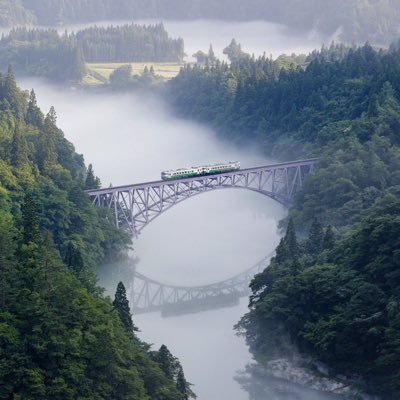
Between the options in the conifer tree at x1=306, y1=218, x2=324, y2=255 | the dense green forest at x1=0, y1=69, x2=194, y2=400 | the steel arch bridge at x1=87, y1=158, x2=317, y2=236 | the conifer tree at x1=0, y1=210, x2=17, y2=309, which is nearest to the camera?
the dense green forest at x1=0, y1=69, x2=194, y2=400

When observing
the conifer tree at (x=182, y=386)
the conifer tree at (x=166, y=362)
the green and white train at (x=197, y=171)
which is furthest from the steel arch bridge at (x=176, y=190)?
the conifer tree at (x=182, y=386)

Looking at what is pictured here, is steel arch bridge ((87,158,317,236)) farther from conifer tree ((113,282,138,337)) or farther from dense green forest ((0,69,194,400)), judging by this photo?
conifer tree ((113,282,138,337))

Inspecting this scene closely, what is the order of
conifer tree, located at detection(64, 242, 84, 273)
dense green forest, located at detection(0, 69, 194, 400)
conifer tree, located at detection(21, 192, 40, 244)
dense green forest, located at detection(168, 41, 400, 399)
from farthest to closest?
1. conifer tree, located at detection(64, 242, 84, 273)
2. dense green forest, located at detection(168, 41, 400, 399)
3. conifer tree, located at detection(21, 192, 40, 244)
4. dense green forest, located at detection(0, 69, 194, 400)

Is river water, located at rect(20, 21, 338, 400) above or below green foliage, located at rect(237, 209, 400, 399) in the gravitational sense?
below

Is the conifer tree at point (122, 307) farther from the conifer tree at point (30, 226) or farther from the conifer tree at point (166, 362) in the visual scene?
the conifer tree at point (30, 226)

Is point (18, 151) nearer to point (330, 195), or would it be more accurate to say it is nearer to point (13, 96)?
point (330, 195)

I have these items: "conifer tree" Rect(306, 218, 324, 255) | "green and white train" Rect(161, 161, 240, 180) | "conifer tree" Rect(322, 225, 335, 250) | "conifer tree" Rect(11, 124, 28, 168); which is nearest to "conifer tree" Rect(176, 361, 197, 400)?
"conifer tree" Rect(322, 225, 335, 250)

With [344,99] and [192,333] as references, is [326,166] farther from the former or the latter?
[192,333]
